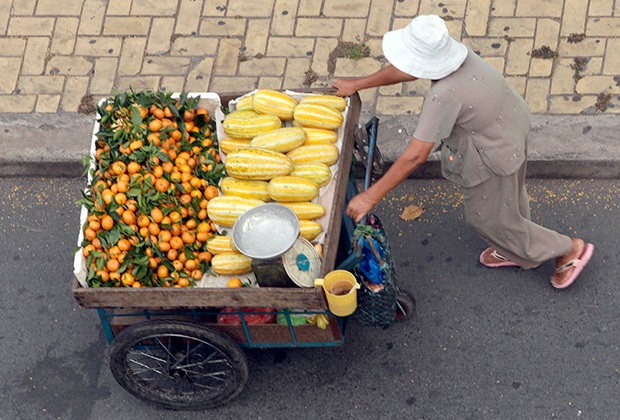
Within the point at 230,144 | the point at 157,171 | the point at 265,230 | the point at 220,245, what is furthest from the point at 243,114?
the point at 265,230

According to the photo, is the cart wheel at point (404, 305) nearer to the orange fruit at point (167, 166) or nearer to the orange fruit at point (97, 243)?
the orange fruit at point (167, 166)

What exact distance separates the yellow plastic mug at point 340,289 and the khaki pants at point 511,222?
111 centimetres

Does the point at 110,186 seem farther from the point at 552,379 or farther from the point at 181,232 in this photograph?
the point at 552,379

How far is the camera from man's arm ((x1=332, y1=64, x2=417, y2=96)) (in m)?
3.57

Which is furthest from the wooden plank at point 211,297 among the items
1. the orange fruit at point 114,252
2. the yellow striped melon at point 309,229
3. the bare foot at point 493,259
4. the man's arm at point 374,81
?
the bare foot at point 493,259

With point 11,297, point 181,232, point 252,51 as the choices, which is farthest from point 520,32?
point 11,297

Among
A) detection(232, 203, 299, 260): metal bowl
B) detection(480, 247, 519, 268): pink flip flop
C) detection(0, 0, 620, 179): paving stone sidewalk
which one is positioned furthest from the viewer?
detection(0, 0, 620, 179): paving stone sidewalk

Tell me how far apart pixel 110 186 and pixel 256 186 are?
0.86 metres

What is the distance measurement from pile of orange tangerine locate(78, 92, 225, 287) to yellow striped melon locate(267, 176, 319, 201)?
43 cm

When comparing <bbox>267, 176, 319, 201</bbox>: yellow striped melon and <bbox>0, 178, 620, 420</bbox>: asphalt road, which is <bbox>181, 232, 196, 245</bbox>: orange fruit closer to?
<bbox>267, 176, 319, 201</bbox>: yellow striped melon

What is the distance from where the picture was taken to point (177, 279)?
10.8ft

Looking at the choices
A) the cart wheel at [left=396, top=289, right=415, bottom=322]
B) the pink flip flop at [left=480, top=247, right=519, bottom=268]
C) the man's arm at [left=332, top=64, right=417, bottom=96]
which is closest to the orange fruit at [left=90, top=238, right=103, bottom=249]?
the man's arm at [left=332, top=64, right=417, bottom=96]

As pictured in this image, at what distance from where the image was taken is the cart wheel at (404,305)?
3.82 metres

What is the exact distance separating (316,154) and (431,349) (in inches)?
60.3
